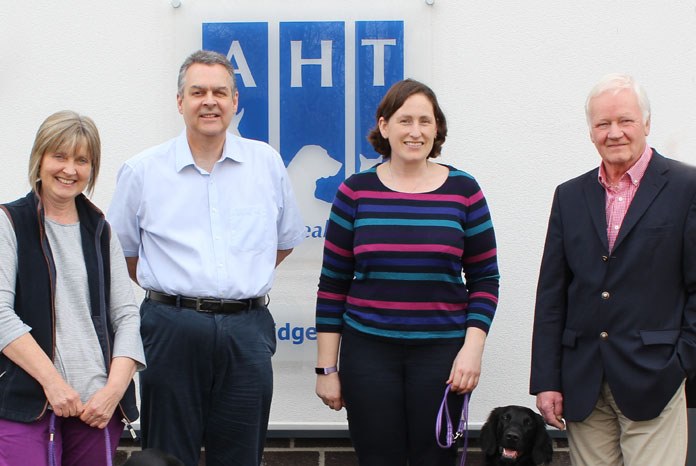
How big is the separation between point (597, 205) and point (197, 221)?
4.52ft

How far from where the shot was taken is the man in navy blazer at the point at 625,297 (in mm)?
2775

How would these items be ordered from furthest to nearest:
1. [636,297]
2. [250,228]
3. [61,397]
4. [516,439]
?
[516,439] → [250,228] → [636,297] → [61,397]

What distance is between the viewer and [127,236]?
126 inches

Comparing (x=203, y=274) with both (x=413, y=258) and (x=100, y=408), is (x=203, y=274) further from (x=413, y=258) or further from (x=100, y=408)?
(x=413, y=258)

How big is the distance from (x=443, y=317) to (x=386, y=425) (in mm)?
429

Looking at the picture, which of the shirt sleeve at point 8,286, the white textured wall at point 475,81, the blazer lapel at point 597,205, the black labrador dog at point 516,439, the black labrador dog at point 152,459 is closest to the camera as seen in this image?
the shirt sleeve at point 8,286

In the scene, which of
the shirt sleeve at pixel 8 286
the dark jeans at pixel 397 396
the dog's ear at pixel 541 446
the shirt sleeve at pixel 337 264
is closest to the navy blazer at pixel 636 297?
the dark jeans at pixel 397 396

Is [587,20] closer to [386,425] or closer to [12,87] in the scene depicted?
[386,425]

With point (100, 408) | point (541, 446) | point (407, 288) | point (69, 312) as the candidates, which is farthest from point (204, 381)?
point (541, 446)

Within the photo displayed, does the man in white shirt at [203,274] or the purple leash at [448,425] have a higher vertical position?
the man in white shirt at [203,274]

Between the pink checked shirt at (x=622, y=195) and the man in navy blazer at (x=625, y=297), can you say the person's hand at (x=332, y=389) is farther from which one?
the pink checked shirt at (x=622, y=195)

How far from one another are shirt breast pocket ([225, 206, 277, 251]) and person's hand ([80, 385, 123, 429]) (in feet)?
2.22

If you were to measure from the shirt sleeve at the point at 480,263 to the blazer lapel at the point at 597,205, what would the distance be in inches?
14.3

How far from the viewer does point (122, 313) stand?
113 inches
